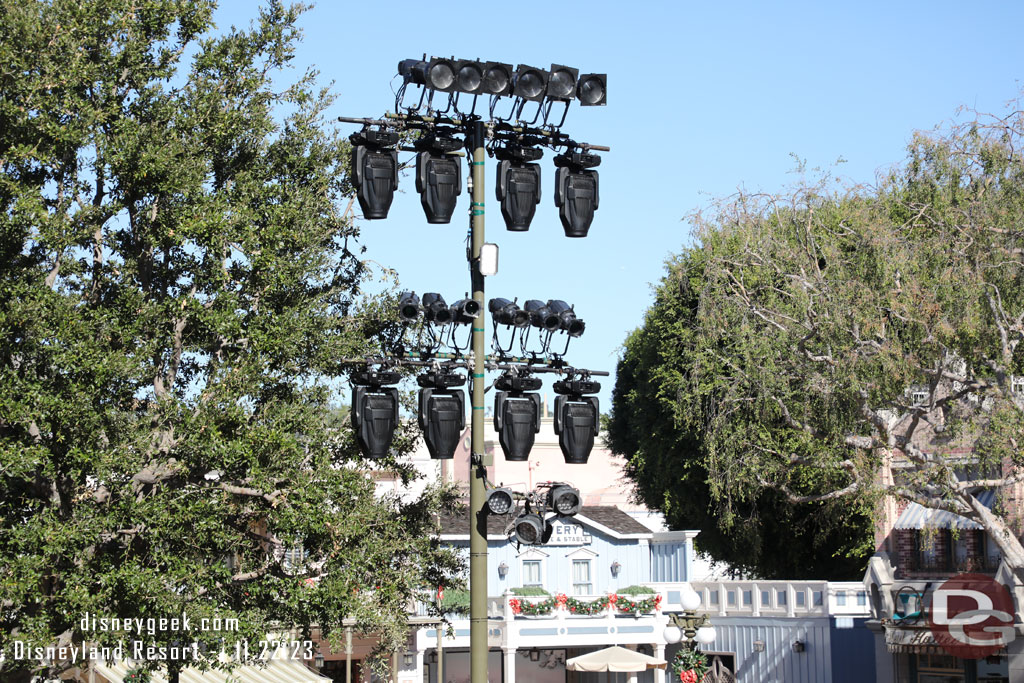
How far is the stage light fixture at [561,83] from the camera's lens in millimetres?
12102

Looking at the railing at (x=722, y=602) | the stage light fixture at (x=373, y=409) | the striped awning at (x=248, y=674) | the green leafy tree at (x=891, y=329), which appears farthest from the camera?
the railing at (x=722, y=602)

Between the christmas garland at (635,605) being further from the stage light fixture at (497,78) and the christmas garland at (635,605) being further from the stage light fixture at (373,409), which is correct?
the stage light fixture at (497,78)

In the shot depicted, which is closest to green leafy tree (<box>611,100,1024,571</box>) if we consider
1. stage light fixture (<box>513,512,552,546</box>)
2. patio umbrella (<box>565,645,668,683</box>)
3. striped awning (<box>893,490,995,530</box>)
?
striped awning (<box>893,490,995,530</box>)

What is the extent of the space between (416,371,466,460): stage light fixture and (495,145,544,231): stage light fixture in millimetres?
1811

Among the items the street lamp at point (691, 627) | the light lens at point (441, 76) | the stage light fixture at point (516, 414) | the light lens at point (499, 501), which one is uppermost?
the light lens at point (441, 76)

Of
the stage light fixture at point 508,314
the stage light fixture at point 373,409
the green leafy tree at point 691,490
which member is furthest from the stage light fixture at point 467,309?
the green leafy tree at point 691,490

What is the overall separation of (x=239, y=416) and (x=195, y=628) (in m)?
2.83

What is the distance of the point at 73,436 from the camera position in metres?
15.8

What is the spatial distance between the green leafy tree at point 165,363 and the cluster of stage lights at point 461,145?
18.1 feet

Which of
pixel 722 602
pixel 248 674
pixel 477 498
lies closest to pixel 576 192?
pixel 477 498

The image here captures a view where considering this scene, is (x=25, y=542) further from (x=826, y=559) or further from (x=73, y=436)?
(x=826, y=559)

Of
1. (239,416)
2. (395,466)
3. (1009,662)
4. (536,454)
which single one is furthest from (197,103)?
(536,454)

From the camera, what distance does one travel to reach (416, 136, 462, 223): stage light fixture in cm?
1177
